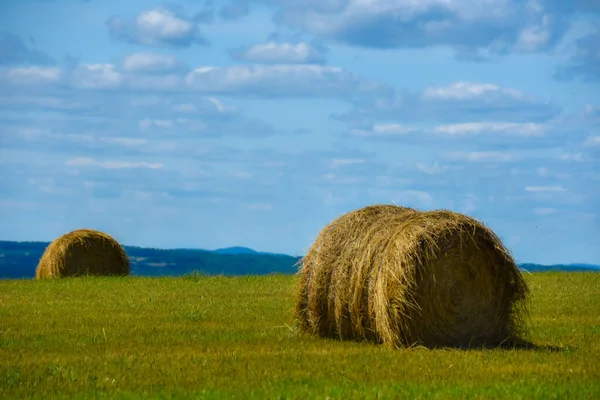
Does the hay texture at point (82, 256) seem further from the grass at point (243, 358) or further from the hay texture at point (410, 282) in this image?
the hay texture at point (410, 282)

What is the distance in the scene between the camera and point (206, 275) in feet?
98.5

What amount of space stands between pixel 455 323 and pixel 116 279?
15.6 m

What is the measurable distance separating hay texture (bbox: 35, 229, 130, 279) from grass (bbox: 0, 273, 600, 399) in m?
9.70

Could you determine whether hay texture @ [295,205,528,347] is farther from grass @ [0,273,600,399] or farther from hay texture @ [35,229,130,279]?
hay texture @ [35,229,130,279]

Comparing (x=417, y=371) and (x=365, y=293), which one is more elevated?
(x=365, y=293)

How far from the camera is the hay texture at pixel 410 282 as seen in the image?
14.6 m

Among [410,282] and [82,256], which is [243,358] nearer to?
[410,282]

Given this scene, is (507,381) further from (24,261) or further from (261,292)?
(24,261)

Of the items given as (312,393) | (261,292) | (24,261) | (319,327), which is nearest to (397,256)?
(319,327)

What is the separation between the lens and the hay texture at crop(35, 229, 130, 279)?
1236 inches

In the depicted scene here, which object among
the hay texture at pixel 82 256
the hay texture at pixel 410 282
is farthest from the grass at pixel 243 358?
the hay texture at pixel 82 256

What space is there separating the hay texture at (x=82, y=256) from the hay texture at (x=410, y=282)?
55.1ft

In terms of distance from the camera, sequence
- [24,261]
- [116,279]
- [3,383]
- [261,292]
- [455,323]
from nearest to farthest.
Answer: [3,383] < [455,323] < [261,292] < [116,279] < [24,261]

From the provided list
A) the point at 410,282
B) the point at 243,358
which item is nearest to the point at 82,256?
the point at 410,282
